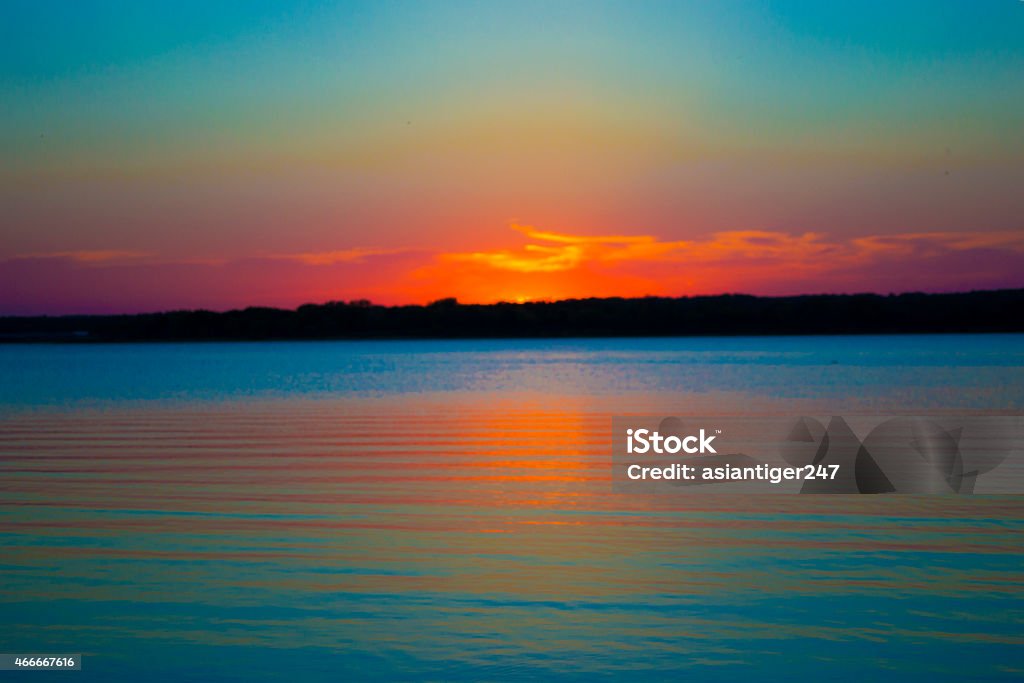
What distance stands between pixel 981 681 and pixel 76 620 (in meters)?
6.71

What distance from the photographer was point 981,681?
20.9 feet

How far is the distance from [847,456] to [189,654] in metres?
13.0

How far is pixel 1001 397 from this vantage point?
30.5 metres

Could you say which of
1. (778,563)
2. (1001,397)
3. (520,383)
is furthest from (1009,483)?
(520,383)

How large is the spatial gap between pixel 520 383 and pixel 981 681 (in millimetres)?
40050

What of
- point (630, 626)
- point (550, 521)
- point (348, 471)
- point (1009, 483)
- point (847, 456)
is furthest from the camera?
point (847, 456)

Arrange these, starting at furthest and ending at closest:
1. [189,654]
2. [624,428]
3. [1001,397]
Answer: [1001,397], [624,428], [189,654]

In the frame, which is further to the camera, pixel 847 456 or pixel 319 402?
pixel 319 402

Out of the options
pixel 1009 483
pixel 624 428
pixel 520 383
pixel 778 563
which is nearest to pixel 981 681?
pixel 778 563

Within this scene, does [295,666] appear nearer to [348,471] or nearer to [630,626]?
[630,626]

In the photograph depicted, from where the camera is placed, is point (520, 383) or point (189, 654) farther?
point (520, 383)

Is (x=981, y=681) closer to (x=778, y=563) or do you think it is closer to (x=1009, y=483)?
(x=778, y=563)

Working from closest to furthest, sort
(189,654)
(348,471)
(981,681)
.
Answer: (981,681)
(189,654)
(348,471)

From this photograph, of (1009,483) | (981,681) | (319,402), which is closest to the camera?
(981,681)
